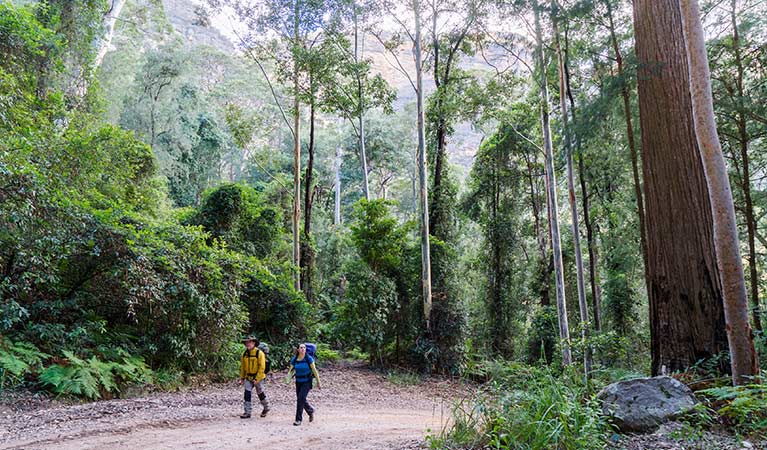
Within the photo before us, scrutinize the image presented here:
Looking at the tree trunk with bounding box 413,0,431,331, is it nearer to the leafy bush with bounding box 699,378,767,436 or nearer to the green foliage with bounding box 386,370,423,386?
the green foliage with bounding box 386,370,423,386

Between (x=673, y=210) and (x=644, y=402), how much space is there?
280 centimetres

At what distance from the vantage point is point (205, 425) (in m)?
6.85

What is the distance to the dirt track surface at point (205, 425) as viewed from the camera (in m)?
5.66

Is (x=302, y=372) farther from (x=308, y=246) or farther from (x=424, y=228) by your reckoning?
(x=308, y=246)

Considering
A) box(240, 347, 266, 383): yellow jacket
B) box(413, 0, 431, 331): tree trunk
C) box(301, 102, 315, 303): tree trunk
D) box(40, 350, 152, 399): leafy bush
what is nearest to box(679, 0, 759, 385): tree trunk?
box(240, 347, 266, 383): yellow jacket

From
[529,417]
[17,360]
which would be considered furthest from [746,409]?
[17,360]

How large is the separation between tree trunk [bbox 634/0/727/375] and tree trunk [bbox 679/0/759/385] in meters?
0.93

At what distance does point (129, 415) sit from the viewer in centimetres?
688

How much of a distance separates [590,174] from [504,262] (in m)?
5.00

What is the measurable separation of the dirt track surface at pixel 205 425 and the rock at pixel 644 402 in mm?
2012

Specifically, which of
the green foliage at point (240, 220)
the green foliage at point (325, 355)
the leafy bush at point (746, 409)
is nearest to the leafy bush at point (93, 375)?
the green foliage at point (240, 220)

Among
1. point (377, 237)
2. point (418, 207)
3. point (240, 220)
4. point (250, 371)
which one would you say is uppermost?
point (418, 207)

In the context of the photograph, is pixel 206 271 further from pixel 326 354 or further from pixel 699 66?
pixel 699 66

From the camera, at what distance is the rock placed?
13.1ft
